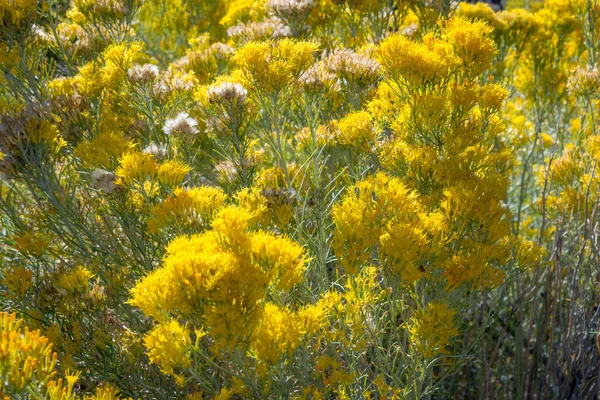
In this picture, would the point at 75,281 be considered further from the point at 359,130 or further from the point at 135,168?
the point at 359,130

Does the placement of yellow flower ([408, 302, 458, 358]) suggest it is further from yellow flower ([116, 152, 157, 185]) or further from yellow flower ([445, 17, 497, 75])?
yellow flower ([116, 152, 157, 185])

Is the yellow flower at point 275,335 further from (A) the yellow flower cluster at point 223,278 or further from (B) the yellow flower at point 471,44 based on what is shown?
(B) the yellow flower at point 471,44

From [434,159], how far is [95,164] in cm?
145

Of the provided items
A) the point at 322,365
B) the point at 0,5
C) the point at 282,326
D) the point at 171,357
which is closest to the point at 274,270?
the point at 282,326

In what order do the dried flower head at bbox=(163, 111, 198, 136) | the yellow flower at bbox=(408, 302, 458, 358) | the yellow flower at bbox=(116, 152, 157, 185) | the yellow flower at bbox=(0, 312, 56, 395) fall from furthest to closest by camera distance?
the dried flower head at bbox=(163, 111, 198, 136) < the yellow flower at bbox=(116, 152, 157, 185) < the yellow flower at bbox=(408, 302, 458, 358) < the yellow flower at bbox=(0, 312, 56, 395)

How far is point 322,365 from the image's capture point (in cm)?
198

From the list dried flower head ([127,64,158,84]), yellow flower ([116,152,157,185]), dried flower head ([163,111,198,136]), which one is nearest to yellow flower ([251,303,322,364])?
yellow flower ([116,152,157,185])

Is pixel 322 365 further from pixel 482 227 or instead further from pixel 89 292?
pixel 89 292

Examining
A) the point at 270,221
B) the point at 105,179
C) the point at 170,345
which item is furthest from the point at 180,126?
the point at 170,345

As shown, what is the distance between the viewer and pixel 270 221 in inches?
96.3

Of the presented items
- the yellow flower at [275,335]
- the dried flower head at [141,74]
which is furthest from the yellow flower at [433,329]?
the dried flower head at [141,74]

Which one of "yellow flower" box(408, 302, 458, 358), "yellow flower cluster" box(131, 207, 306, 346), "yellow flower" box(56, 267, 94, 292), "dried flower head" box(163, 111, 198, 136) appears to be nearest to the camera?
"yellow flower cluster" box(131, 207, 306, 346)

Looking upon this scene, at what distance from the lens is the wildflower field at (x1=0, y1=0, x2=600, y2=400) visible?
1.67 m

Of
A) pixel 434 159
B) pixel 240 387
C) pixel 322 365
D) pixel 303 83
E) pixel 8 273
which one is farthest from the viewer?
pixel 303 83
